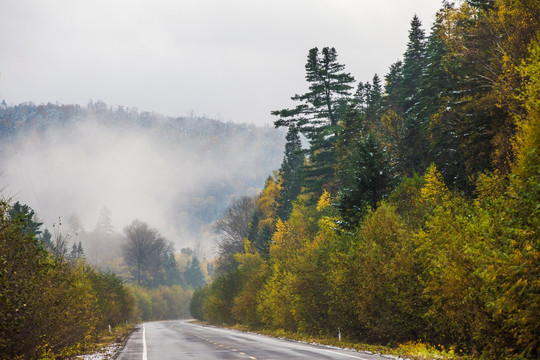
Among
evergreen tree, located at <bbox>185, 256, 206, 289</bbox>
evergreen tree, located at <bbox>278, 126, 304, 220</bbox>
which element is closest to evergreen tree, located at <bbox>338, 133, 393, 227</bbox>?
evergreen tree, located at <bbox>278, 126, 304, 220</bbox>

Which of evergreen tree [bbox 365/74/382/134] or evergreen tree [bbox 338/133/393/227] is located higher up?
evergreen tree [bbox 365/74/382/134]

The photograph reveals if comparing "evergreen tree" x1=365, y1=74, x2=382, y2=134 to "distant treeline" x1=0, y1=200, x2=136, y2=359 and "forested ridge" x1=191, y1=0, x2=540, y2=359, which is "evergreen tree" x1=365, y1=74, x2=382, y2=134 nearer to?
"forested ridge" x1=191, y1=0, x2=540, y2=359

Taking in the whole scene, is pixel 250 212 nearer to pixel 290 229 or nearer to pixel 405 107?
pixel 290 229

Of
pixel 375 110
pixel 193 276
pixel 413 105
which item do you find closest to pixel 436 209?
pixel 413 105

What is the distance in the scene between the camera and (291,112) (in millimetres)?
52688

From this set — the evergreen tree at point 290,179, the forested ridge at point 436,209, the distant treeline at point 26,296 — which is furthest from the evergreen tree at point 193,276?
the distant treeline at point 26,296

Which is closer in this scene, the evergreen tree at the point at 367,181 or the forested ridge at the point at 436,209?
the forested ridge at the point at 436,209

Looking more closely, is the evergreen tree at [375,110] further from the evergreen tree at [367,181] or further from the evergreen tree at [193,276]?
the evergreen tree at [193,276]

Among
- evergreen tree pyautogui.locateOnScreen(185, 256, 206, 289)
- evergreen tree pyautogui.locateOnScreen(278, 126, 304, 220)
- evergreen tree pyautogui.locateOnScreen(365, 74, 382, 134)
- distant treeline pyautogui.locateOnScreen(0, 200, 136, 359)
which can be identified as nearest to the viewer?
distant treeline pyautogui.locateOnScreen(0, 200, 136, 359)

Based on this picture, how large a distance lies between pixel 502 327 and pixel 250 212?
77.1 meters

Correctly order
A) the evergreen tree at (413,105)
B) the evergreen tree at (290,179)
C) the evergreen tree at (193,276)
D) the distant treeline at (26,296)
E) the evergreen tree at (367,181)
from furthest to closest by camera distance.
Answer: the evergreen tree at (193,276) < the evergreen tree at (290,179) < the evergreen tree at (413,105) < the evergreen tree at (367,181) < the distant treeline at (26,296)

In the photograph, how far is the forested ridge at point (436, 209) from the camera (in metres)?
13.8

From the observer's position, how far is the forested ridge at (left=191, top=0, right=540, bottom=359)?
543 inches

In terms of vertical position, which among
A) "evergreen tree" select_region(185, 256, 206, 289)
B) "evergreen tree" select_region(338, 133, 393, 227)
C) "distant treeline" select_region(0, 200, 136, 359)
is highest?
"evergreen tree" select_region(338, 133, 393, 227)
